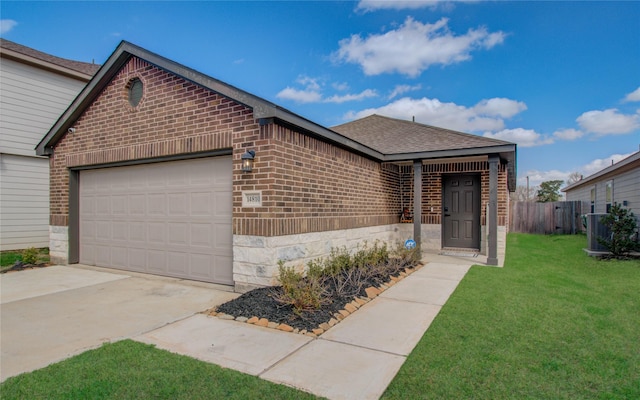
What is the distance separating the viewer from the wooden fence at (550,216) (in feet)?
57.1

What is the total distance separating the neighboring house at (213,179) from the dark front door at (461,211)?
5cm

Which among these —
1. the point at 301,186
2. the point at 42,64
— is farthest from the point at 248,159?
the point at 42,64

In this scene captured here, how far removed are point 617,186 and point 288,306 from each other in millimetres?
13703

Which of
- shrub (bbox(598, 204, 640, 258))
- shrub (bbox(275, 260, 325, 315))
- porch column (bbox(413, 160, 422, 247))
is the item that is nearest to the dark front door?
porch column (bbox(413, 160, 422, 247))

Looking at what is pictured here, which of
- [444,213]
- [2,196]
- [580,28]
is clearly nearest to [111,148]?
[2,196]

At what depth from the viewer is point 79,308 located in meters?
4.96

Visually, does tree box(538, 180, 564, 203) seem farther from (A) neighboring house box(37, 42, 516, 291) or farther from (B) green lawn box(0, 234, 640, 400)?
(B) green lawn box(0, 234, 640, 400)

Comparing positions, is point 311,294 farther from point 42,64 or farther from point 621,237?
point 42,64

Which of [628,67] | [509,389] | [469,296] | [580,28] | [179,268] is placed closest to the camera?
[509,389]

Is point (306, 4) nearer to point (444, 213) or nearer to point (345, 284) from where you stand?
point (444, 213)

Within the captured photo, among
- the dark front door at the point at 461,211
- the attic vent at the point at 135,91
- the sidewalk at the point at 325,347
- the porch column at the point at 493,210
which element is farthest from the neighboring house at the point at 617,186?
the attic vent at the point at 135,91

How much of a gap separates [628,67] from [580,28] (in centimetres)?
382

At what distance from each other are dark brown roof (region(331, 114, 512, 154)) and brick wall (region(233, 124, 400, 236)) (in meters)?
1.31

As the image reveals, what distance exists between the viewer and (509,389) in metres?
2.71
